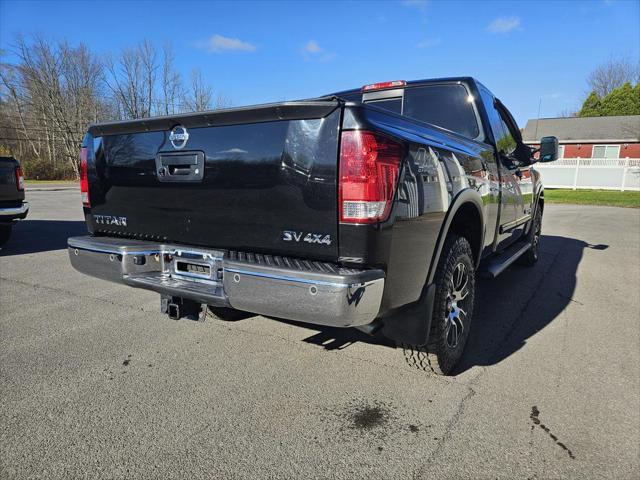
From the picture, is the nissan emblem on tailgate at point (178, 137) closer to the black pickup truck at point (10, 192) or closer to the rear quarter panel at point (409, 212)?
the rear quarter panel at point (409, 212)

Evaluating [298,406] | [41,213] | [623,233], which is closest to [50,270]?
[298,406]

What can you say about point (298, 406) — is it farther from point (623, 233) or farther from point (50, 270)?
point (623, 233)

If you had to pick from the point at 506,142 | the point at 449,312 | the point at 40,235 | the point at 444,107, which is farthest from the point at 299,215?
the point at 40,235

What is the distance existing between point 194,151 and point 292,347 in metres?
1.67

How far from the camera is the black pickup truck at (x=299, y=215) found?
1.95 meters

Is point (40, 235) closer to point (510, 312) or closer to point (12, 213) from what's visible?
point (12, 213)

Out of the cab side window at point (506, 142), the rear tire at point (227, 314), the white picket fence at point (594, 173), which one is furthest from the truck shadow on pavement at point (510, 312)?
the white picket fence at point (594, 173)

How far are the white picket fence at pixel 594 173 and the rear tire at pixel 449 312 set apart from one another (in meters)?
25.4

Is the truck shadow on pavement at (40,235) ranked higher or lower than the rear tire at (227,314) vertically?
lower

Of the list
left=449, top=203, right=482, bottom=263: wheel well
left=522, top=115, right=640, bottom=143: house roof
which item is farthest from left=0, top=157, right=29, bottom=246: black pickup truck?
left=522, top=115, right=640, bottom=143: house roof

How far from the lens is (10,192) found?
6.52 meters

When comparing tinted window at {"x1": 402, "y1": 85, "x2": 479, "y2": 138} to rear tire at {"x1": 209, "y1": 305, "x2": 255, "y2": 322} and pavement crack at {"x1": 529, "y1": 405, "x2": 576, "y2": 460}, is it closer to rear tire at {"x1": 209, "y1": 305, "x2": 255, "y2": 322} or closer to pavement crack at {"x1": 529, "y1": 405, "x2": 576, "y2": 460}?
pavement crack at {"x1": 529, "y1": 405, "x2": 576, "y2": 460}

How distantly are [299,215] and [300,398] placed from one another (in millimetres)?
1182

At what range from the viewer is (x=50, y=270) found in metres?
5.63
